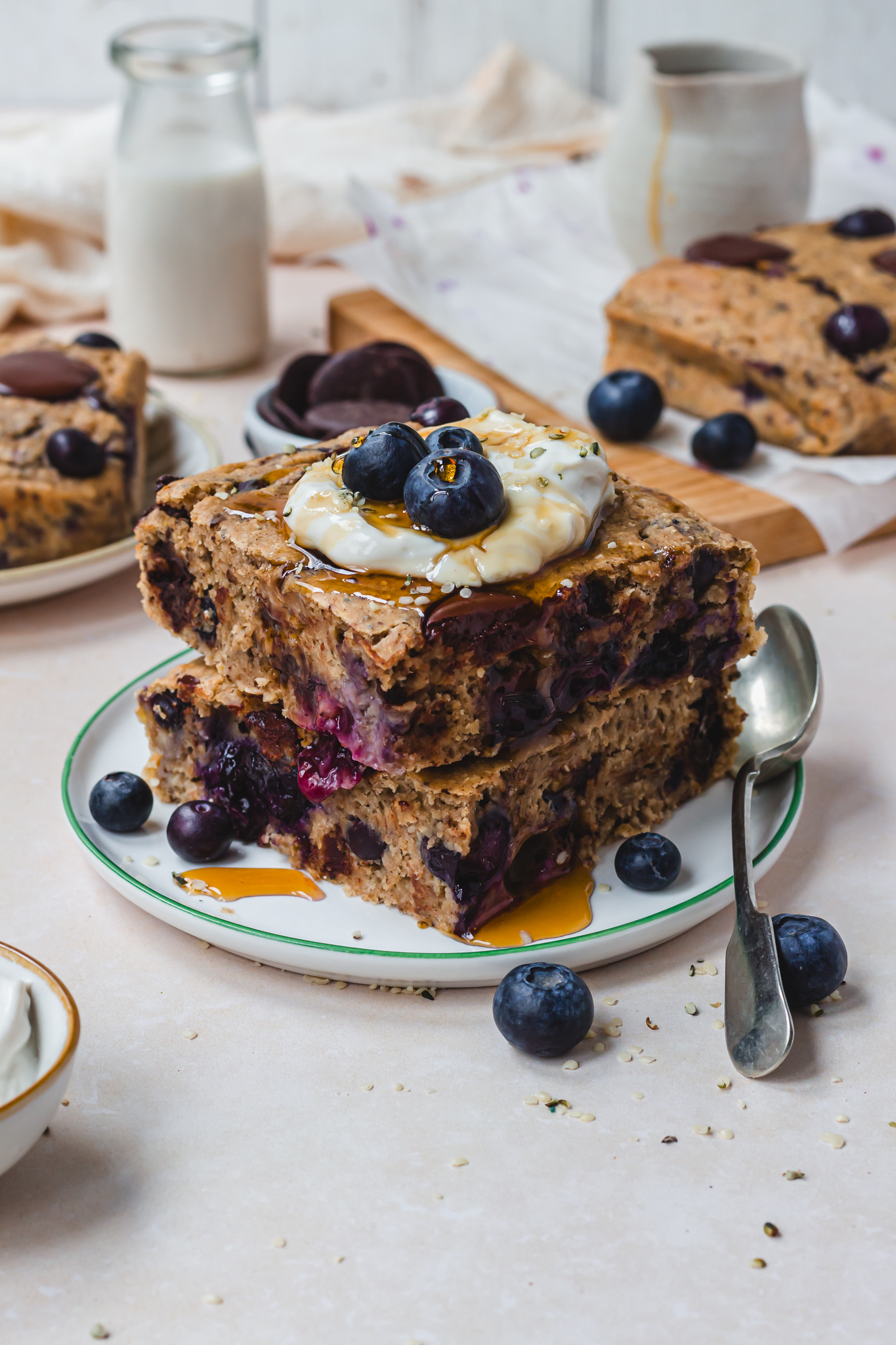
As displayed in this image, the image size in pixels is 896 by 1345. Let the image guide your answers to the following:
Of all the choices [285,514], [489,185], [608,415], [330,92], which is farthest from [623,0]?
[285,514]

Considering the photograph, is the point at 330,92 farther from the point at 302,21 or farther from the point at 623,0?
the point at 623,0

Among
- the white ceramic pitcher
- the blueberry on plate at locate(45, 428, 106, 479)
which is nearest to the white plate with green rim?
the blueberry on plate at locate(45, 428, 106, 479)

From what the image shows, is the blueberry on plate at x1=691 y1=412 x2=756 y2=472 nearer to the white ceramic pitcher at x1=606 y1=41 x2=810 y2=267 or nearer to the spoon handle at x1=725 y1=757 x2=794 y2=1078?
the white ceramic pitcher at x1=606 y1=41 x2=810 y2=267

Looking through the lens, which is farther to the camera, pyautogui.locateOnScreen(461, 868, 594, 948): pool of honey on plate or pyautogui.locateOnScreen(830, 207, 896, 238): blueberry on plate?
pyautogui.locateOnScreen(830, 207, 896, 238): blueberry on plate

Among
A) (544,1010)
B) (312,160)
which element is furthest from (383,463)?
(312,160)

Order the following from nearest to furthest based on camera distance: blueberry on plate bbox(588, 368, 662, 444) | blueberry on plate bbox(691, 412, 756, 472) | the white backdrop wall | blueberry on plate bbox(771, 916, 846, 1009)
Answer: blueberry on plate bbox(771, 916, 846, 1009)
blueberry on plate bbox(691, 412, 756, 472)
blueberry on plate bbox(588, 368, 662, 444)
the white backdrop wall

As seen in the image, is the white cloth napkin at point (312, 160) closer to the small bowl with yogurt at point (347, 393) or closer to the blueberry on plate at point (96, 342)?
the blueberry on plate at point (96, 342)

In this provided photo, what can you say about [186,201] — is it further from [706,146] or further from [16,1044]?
[16,1044]

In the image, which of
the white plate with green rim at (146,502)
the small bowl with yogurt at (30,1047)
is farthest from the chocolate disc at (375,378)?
the small bowl with yogurt at (30,1047)
